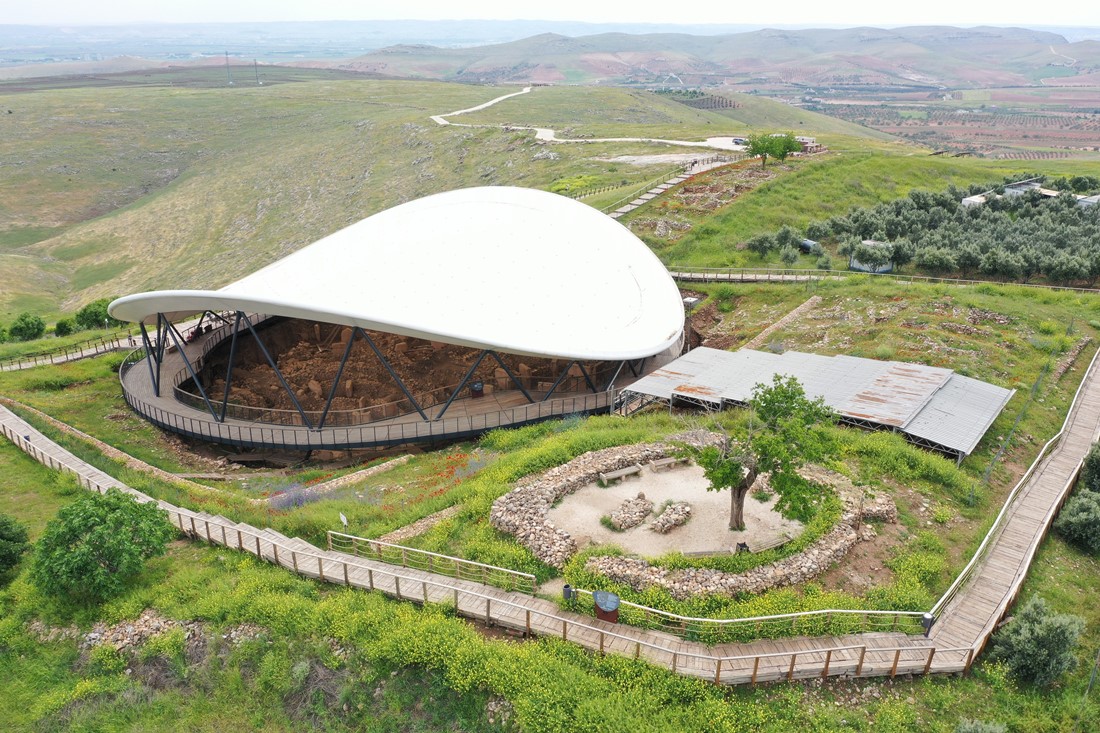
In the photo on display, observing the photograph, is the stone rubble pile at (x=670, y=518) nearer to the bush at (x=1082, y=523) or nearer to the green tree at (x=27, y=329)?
the bush at (x=1082, y=523)

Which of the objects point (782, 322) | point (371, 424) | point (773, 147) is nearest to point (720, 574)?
point (371, 424)

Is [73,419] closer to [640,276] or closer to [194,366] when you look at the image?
[194,366]

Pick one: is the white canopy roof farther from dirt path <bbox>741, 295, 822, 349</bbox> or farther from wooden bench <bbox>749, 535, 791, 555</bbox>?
wooden bench <bbox>749, 535, 791, 555</bbox>

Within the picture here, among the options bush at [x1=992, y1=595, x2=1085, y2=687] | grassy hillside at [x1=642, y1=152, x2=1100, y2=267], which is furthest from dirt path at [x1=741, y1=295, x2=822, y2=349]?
bush at [x1=992, y1=595, x2=1085, y2=687]

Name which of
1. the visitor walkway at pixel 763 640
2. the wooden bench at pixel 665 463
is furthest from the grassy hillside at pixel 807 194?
the visitor walkway at pixel 763 640

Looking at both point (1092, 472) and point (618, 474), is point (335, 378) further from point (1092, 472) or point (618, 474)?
point (1092, 472)

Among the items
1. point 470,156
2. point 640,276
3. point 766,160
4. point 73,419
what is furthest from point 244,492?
point 470,156
